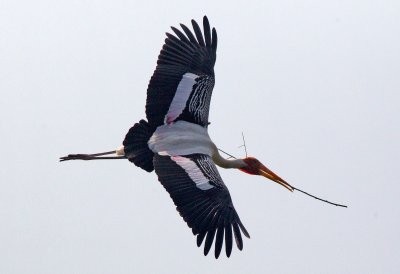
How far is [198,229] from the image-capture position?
23.6 meters

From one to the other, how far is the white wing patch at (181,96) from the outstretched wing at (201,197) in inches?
40.1

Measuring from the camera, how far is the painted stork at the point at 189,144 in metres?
23.8

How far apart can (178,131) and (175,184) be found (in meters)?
1.69

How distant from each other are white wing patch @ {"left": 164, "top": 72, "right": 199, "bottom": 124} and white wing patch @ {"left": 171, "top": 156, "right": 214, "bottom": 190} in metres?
1.13

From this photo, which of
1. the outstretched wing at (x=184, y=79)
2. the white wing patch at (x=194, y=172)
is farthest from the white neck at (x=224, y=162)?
the white wing patch at (x=194, y=172)

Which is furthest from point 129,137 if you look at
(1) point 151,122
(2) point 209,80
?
(2) point 209,80

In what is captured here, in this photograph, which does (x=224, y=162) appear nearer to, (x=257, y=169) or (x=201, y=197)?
(x=257, y=169)

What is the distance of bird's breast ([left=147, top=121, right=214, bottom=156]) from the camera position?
83.0ft

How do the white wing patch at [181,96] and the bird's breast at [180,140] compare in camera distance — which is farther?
the white wing patch at [181,96]

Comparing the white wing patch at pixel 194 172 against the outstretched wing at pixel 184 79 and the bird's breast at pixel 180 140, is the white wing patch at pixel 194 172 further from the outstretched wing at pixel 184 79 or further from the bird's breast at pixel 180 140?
the outstretched wing at pixel 184 79

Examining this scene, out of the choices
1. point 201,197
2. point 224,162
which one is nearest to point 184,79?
point 224,162

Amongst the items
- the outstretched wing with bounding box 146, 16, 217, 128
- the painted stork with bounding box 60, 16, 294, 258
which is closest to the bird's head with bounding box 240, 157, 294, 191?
the painted stork with bounding box 60, 16, 294, 258

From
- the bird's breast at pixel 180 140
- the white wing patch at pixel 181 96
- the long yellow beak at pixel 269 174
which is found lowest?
the long yellow beak at pixel 269 174

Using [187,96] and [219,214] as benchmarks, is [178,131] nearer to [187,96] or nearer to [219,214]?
[187,96]
